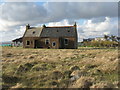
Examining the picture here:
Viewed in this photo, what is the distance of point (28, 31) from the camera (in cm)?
4591

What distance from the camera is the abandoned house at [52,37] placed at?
41219 millimetres

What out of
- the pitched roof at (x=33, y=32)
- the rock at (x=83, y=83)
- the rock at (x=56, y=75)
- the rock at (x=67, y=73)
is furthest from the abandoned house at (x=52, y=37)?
the rock at (x=83, y=83)

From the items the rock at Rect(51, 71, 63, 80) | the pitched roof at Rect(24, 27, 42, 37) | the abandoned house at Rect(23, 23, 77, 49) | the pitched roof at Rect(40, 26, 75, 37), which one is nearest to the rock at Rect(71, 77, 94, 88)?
the rock at Rect(51, 71, 63, 80)

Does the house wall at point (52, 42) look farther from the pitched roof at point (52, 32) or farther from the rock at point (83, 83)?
the rock at point (83, 83)

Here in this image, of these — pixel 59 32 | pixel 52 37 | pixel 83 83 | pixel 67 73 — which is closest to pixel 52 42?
pixel 52 37

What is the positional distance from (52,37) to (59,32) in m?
2.27

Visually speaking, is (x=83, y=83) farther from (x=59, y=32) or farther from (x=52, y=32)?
(x=52, y=32)

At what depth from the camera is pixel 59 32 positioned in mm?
42031

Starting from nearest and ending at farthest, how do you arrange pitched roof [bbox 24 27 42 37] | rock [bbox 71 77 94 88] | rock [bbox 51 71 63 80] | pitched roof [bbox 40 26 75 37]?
rock [bbox 71 77 94 88] → rock [bbox 51 71 63 80] → pitched roof [bbox 40 26 75 37] → pitched roof [bbox 24 27 42 37]

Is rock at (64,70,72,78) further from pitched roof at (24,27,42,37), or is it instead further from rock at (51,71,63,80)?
pitched roof at (24,27,42,37)

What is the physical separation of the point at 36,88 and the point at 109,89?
2.97 meters

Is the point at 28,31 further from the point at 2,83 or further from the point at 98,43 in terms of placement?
the point at 2,83

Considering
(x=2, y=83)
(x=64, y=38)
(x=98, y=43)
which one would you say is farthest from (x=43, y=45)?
(x=2, y=83)

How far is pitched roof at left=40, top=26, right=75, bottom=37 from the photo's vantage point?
41.4 meters
